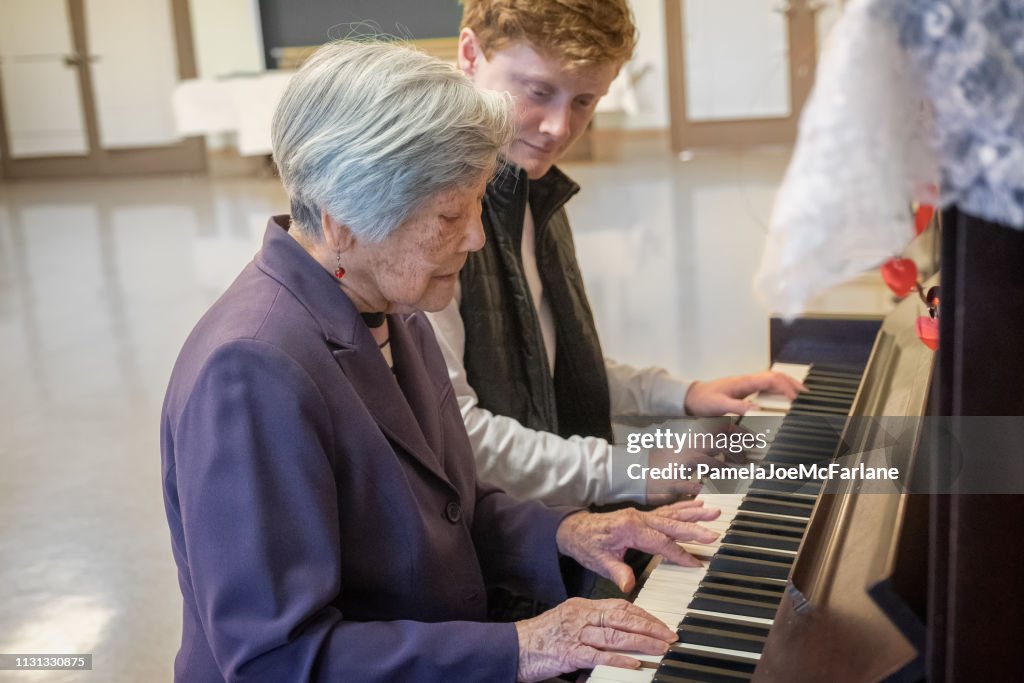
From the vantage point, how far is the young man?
189cm

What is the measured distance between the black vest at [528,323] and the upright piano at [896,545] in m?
0.46

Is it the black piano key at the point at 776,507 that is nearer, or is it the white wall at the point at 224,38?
the black piano key at the point at 776,507

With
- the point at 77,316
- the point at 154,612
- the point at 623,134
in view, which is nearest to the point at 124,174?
the point at 623,134

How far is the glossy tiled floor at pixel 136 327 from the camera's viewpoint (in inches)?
127

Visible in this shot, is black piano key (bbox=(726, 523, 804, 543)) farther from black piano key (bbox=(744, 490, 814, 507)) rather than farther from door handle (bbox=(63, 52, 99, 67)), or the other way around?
door handle (bbox=(63, 52, 99, 67))

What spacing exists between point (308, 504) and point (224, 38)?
12.6 m

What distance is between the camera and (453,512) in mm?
1476

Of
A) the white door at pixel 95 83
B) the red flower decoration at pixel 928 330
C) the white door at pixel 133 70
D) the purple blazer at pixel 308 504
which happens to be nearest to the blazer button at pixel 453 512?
the purple blazer at pixel 308 504

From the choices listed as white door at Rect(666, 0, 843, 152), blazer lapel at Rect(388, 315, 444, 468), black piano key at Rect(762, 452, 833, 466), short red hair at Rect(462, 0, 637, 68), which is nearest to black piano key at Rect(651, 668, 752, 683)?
blazer lapel at Rect(388, 315, 444, 468)

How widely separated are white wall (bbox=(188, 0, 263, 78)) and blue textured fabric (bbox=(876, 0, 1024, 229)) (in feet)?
42.3

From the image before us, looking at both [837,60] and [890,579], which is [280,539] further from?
[837,60]

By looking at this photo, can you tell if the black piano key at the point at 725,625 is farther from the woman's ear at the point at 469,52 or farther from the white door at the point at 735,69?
the white door at the point at 735,69

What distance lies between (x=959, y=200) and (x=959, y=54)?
0.09 m

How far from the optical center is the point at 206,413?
1.21m
